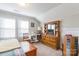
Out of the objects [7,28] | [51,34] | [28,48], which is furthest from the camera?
[51,34]

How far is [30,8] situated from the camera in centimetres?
149

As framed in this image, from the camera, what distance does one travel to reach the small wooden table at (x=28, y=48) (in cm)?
151

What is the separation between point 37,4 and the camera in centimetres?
142

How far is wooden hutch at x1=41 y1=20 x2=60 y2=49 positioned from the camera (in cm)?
164

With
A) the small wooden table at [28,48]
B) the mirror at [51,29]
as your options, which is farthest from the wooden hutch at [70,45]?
the small wooden table at [28,48]

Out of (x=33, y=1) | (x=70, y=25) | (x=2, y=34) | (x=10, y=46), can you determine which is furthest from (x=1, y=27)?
(x=70, y=25)

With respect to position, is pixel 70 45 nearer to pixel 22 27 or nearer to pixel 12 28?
pixel 22 27

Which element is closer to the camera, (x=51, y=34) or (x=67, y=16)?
(x=67, y=16)

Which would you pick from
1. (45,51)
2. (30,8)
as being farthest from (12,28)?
(45,51)

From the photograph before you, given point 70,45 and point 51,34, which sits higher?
point 51,34

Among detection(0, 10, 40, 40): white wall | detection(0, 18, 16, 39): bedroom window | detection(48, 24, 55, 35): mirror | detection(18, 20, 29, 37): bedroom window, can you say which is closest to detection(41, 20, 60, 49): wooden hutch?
detection(48, 24, 55, 35): mirror

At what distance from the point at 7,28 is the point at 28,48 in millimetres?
553

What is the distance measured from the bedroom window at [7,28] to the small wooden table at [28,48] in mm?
276

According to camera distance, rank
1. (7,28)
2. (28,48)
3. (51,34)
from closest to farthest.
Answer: (7,28) → (28,48) → (51,34)
